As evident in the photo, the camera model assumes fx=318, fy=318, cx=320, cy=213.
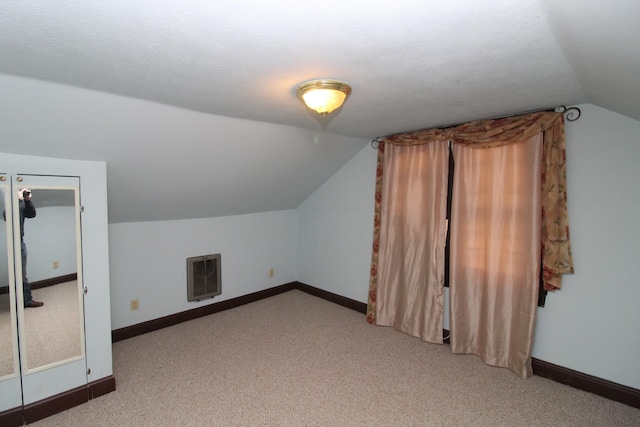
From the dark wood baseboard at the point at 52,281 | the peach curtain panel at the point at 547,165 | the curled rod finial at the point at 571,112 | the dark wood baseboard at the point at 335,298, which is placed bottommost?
the dark wood baseboard at the point at 335,298

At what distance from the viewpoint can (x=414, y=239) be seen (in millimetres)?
3168

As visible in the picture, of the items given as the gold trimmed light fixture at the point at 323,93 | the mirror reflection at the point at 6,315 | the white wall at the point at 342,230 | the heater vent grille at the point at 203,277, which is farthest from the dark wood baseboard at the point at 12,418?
the white wall at the point at 342,230

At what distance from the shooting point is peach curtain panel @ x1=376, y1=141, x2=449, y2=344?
298 centimetres

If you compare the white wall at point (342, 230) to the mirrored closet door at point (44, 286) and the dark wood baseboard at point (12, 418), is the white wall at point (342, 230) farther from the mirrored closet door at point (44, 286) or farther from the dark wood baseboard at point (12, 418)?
the dark wood baseboard at point (12, 418)

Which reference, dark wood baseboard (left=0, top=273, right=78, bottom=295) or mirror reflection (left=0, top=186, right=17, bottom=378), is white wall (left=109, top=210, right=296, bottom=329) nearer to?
dark wood baseboard (left=0, top=273, right=78, bottom=295)

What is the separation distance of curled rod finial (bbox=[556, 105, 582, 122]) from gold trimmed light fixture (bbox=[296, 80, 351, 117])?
1.73 m

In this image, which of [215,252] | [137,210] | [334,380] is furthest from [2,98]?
[334,380]

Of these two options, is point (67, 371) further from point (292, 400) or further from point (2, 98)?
point (2, 98)

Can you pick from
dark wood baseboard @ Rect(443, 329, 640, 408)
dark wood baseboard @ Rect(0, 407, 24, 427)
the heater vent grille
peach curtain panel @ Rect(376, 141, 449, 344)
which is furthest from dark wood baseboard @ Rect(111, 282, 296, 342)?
dark wood baseboard @ Rect(443, 329, 640, 408)

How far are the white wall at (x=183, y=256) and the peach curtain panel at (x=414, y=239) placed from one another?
161 cm

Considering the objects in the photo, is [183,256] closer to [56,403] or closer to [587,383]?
[56,403]

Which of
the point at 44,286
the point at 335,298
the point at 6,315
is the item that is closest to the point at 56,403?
the point at 6,315

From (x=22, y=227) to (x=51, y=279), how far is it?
387 mm

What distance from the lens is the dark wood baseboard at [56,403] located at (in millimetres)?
1979
